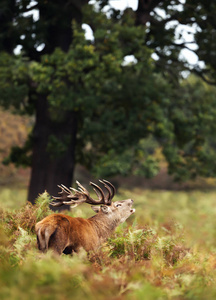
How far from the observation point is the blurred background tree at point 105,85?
1596 cm

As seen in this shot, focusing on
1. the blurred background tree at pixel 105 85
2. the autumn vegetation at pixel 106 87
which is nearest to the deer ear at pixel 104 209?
the autumn vegetation at pixel 106 87

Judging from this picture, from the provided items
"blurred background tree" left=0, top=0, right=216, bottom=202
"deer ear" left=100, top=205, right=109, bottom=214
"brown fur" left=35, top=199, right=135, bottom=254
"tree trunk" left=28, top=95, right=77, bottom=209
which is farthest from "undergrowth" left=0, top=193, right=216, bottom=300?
"tree trunk" left=28, top=95, right=77, bottom=209

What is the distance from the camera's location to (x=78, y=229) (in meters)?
6.46

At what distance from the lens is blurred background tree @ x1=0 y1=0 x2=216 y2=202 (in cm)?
1596

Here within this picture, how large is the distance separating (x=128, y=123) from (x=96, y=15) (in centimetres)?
410

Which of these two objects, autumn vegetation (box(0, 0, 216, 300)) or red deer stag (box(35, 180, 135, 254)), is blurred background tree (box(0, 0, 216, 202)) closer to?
autumn vegetation (box(0, 0, 216, 300))

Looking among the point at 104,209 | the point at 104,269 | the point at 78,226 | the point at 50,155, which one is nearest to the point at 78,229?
the point at 78,226

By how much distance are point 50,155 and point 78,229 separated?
1116 centimetres

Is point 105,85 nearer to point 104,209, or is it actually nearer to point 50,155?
point 50,155

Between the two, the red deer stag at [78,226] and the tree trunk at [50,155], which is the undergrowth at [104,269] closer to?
the red deer stag at [78,226]

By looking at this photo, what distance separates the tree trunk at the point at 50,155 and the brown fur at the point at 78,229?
32.4 feet

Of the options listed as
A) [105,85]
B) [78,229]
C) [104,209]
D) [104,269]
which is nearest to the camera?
[104,269]

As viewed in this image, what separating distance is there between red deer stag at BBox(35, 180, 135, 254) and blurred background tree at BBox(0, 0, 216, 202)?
850 centimetres

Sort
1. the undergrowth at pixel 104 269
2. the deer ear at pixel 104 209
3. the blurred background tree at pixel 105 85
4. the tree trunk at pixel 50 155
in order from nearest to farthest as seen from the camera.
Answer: the undergrowth at pixel 104 269 < the deer ear at pixel 104 209 < the blurred background tree at pixel 105 85 < the tree trunk at pixel 50 155
